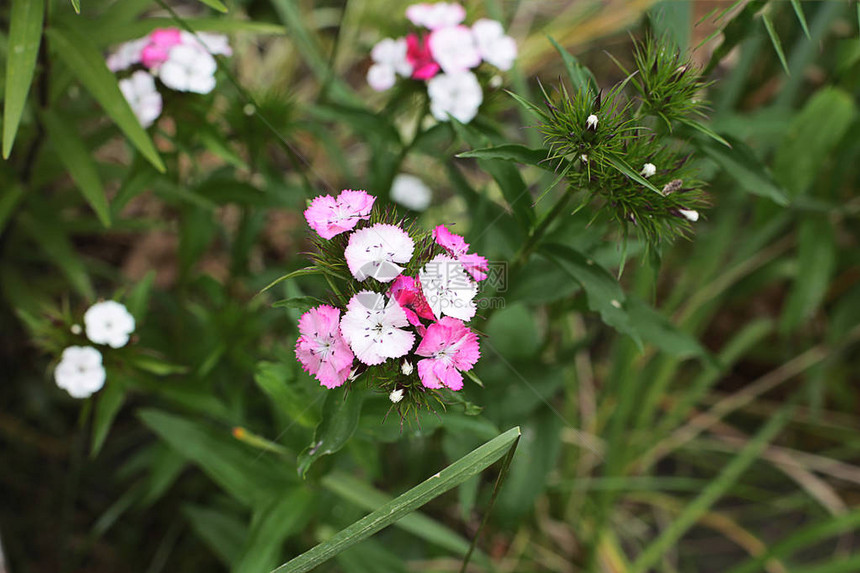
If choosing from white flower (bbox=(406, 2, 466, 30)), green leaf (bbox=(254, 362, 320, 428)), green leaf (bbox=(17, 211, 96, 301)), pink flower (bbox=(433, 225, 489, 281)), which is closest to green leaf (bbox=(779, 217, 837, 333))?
white flower (bbox=(406, 2, 466, 30))

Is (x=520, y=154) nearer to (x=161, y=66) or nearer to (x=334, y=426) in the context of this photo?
(x=334, y=426)

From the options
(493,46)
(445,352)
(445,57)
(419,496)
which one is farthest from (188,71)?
(419,496)

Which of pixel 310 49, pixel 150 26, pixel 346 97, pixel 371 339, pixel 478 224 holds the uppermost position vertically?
pixel 310 49

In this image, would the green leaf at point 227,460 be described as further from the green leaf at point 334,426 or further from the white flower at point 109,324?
the green leaf at point 334,426

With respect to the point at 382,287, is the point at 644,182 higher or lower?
higher

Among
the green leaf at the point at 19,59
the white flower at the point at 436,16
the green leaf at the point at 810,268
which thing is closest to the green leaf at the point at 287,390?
the green leaf at the point at 19,59

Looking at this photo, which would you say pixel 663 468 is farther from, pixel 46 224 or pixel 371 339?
pixel 46 224

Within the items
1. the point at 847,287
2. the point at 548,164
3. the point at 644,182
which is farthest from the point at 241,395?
the point at 847,287
